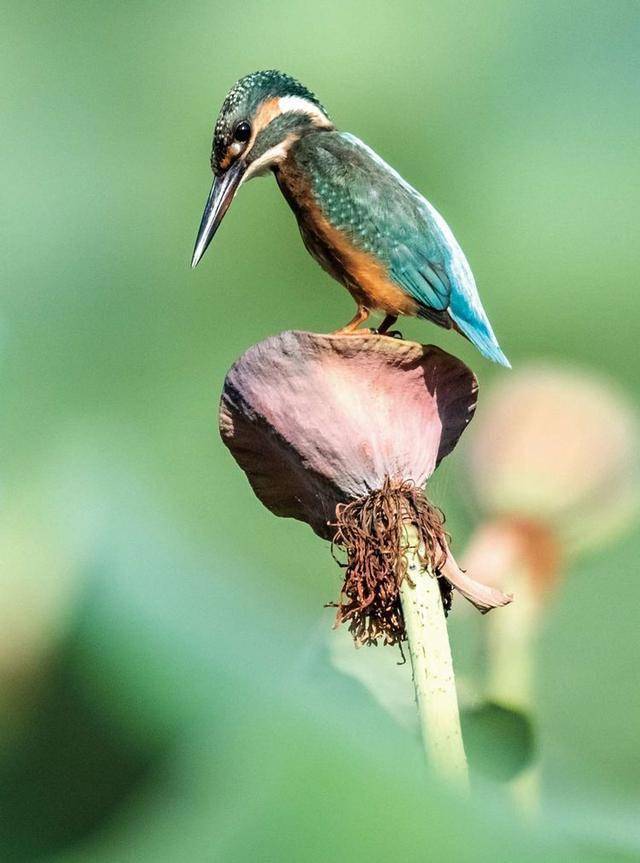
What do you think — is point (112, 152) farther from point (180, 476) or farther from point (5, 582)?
point (5, 582)

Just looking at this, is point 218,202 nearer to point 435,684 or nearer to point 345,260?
point 345,260

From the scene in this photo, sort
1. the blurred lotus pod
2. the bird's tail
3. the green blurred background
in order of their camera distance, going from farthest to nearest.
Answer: the blurred lotus pod < the bird's tail < the green blurred background

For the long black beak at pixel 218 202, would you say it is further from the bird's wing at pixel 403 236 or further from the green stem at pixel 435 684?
the green stem at pixel 435 684

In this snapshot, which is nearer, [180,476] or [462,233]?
[180,476]

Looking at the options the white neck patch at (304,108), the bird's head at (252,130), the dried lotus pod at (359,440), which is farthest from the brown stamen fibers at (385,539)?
the white neck patch at (304,108)

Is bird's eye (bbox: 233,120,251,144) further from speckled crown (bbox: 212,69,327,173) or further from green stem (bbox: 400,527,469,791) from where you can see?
green stem (bbox: 400,527,469,791)

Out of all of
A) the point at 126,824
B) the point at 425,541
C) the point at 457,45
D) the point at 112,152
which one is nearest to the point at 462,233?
the point at 457,45

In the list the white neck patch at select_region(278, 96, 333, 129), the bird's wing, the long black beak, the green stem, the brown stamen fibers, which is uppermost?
the white neck patch at select_region(278, 96, 333, 129)

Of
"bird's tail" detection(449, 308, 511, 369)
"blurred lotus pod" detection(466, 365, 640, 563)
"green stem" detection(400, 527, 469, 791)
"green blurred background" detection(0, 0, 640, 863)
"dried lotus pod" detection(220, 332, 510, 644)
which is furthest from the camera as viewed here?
"blurred lotus pod" detection(466, 365, 640, 563)

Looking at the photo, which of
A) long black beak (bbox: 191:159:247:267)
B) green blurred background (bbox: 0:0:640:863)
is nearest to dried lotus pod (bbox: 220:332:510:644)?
green blurred background (bbox: 0:0:640:863)
